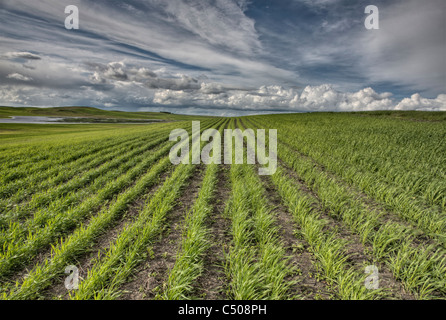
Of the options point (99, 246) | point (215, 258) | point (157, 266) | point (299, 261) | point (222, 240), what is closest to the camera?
point (157, 266)

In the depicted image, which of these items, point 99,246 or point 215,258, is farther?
point 99,246

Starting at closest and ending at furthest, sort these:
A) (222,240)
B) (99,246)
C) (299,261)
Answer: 1. (299,261)
2. (99,246)
3. (222,240)

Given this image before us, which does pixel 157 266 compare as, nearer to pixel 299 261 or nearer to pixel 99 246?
pixel 99 246

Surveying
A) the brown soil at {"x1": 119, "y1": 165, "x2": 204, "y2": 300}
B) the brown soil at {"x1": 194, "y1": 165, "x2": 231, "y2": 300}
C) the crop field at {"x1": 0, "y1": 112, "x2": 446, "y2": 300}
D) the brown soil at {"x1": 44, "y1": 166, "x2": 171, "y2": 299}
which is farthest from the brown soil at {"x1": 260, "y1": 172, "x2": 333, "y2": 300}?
the brown soil at {"x1": 44, "y1": 166, "x2": 171, "y2": 299}

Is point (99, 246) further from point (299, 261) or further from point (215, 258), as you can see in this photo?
point (299, 261)

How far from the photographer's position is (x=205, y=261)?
3838 millimetres

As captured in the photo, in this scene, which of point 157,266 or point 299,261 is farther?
point 299,261

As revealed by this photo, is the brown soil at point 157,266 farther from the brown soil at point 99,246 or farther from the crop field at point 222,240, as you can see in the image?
the brown soil at point 99,246

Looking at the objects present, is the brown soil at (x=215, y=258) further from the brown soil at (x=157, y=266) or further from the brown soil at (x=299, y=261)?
the brown soil at (x=299, y=261)

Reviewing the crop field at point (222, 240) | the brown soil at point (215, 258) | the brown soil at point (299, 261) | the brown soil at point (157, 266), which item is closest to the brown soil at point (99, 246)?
the crop field at point (222, 240)

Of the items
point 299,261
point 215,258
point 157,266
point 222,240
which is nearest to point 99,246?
point 157,266

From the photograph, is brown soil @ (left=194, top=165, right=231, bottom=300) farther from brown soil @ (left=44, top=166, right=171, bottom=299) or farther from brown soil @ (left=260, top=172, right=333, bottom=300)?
brown soil @ (left=44, top=166, right=171, bottom=299)
